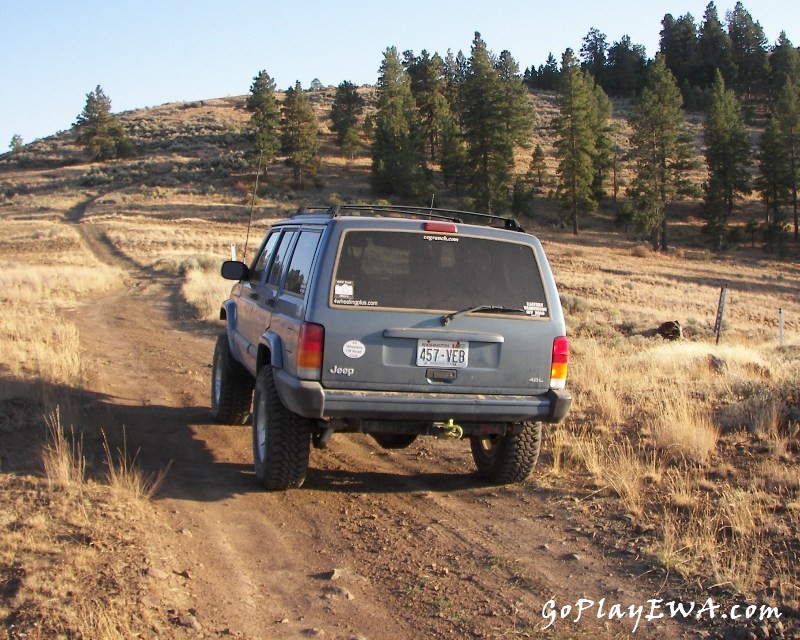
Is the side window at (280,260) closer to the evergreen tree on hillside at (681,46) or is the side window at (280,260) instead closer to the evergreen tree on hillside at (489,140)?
the evergreen tree on hillside at (489,140)

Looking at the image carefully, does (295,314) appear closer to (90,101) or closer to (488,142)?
(488,142)

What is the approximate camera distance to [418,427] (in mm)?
5594

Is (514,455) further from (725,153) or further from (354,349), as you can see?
(725,153)

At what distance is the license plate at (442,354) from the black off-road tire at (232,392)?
10.0 ft

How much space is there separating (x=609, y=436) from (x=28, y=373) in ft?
22.2

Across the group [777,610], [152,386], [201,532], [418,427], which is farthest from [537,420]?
[152,386]

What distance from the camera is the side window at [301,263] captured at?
18.9ft

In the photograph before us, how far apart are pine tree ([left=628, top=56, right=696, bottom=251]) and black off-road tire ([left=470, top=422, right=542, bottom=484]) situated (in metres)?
54.2

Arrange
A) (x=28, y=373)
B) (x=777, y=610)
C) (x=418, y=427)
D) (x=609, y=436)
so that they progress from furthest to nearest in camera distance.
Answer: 1. (x=28, y=373)
2. (x=609, y=436)
3. (x=418, y=427)
4. (x=777, y=610)

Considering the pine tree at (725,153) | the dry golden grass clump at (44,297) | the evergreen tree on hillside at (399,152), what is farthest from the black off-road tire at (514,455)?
the pine tree at (725,153)

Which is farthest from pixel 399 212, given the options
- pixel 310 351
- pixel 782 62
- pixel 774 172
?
pixel 782 62

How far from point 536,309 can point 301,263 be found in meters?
1.76

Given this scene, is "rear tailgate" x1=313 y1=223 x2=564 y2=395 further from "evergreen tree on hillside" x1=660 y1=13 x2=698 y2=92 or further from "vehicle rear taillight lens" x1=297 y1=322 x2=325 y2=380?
"evergreen tree on hillside" x1=660 y1=13 x2=698 y2=92

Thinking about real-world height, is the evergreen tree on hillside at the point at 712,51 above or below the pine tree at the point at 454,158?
above
